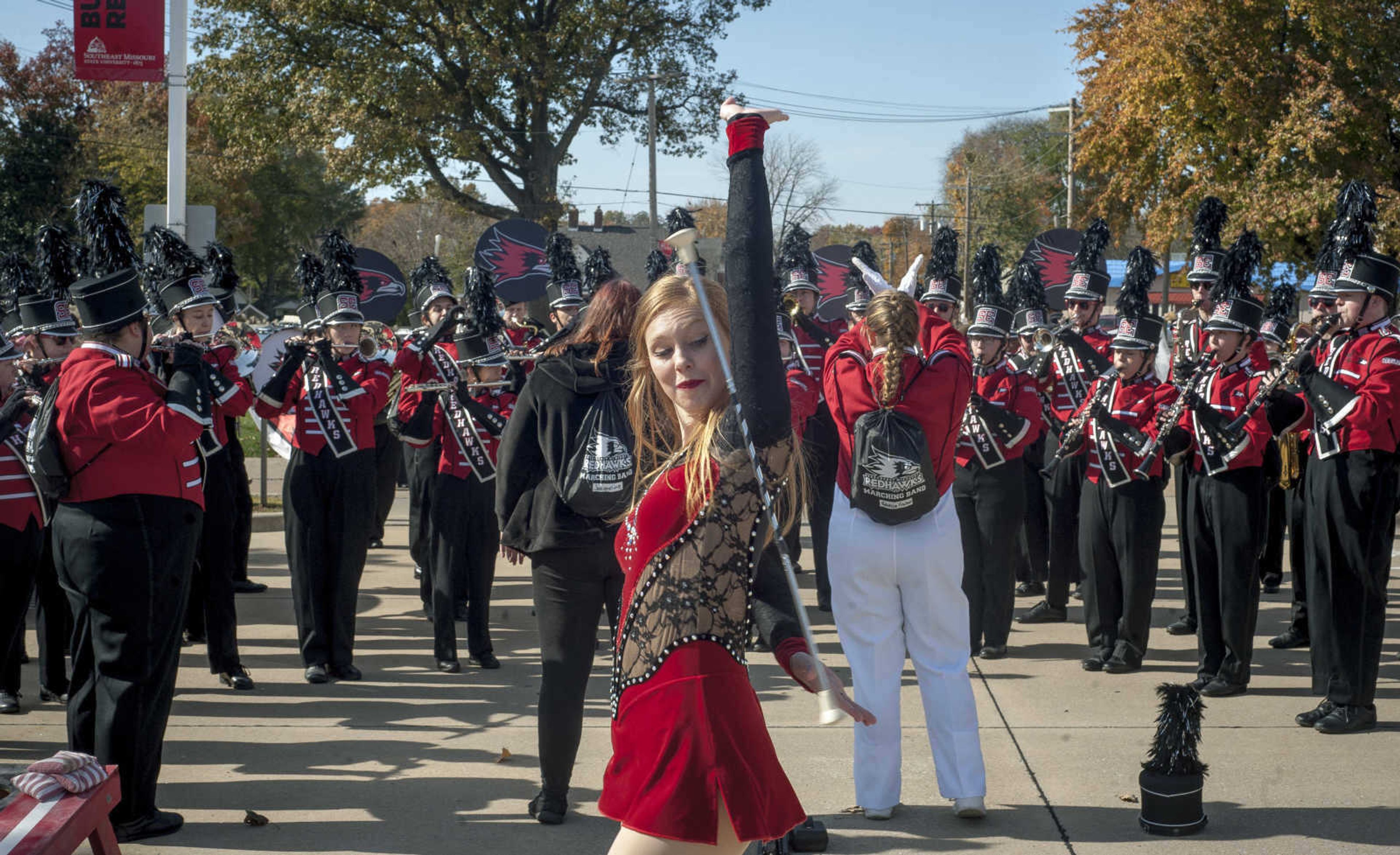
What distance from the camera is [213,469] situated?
7.61 meters

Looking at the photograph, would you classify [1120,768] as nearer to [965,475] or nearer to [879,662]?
[879,662]

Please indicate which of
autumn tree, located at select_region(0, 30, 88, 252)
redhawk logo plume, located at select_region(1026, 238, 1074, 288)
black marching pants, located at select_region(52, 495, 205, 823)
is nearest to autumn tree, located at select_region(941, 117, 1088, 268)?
autumn tree, located at select_region(0, 30, 88, 252)

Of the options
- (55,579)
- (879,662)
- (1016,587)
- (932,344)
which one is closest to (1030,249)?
(1016,587)

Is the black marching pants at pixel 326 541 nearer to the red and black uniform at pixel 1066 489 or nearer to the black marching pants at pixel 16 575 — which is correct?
the black marching pants at pixel 16 575

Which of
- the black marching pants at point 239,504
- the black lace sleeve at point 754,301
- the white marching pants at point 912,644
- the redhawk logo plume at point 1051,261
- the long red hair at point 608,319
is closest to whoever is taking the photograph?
the black lace sleeve at point 754,301

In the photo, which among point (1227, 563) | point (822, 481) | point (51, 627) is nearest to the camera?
point (1227, 563)

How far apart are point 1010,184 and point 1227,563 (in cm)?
5901

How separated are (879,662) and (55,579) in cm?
476

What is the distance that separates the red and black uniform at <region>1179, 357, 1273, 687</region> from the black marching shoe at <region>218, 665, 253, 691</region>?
17.2 feet

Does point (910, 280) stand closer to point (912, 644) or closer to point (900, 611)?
point (900, 611)

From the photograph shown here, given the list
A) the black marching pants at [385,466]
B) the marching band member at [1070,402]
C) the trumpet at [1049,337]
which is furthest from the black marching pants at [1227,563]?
the black marching pants at [385,466]

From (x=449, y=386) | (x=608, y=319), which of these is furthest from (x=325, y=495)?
(x=608, y=319)

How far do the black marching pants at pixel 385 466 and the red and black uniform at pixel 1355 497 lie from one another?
24.4 ft

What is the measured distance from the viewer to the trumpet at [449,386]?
8.18 m
